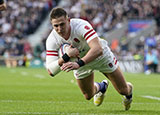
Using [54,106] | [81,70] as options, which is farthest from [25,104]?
[81,70]

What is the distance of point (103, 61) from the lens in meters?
7.69

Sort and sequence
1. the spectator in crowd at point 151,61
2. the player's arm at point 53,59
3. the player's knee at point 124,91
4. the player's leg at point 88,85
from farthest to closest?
the spectator in crowd at point 151,61, the player's leg at point 88,85, the player's knee at point 124,91, the player's arm at point 53,59

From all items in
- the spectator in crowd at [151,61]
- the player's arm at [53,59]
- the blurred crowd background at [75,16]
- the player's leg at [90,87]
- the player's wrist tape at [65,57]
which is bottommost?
the blurred crowd background at [75,16]

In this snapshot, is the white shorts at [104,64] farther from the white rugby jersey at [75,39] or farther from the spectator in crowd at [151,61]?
the spectator in crowd at [151,61]

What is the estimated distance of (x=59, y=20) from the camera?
6.69 meters

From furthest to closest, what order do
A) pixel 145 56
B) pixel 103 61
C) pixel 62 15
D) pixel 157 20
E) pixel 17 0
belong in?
pixel 17 0 < pixel 157 20 < pixel 145 56 < pixel 103 61 < pixel 62 15

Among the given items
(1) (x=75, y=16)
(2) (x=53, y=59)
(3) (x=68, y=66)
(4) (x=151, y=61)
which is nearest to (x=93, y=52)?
(3) (x=68, y=66)

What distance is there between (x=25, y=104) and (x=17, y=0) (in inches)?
1271

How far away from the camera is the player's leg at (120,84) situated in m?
7.86

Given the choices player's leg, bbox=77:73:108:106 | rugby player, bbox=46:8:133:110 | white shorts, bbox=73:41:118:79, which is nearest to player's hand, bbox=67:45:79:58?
rugby player, bbox=46:8:133:110

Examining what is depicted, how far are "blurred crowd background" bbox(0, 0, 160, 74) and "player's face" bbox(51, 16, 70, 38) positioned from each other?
78.2 ft

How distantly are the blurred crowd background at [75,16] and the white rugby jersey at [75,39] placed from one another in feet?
76.9

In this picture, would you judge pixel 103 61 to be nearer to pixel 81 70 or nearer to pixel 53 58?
pixel 81 70

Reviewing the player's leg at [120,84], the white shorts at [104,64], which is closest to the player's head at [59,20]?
the white shorts at [104,64]
